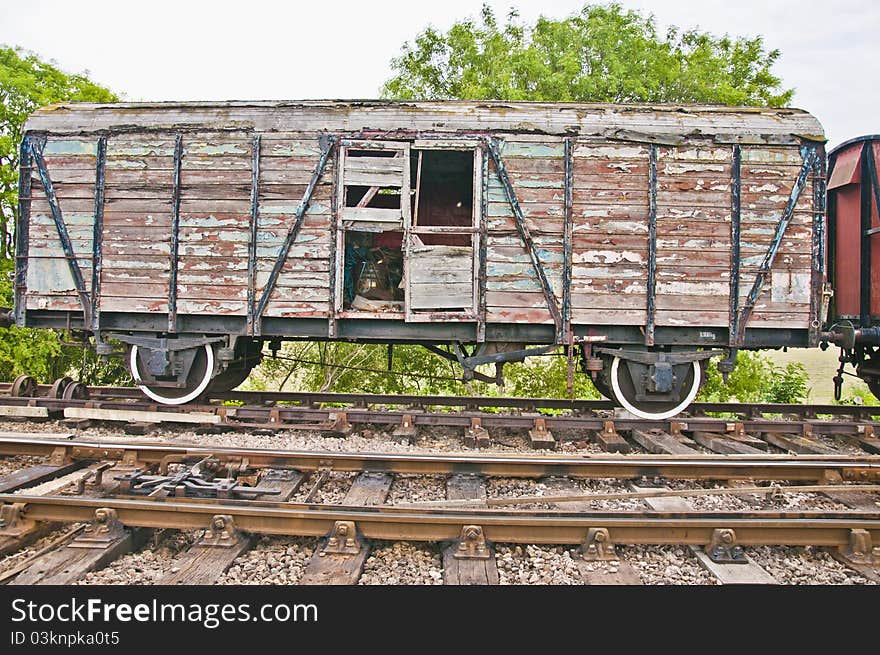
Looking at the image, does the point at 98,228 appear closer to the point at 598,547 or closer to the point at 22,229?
the point at 22,229

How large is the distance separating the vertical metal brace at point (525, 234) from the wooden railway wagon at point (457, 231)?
2 cm

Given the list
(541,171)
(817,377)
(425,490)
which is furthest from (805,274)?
(817,377)

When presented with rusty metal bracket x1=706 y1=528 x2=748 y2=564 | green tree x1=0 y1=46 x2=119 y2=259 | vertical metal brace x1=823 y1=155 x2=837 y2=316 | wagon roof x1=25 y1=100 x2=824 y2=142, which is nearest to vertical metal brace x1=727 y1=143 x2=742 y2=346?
wagon roof x1=25 y1=100 x2=824 y2=142

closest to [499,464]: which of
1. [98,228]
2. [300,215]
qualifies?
[300,215]

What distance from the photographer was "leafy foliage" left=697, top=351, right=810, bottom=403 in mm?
11461

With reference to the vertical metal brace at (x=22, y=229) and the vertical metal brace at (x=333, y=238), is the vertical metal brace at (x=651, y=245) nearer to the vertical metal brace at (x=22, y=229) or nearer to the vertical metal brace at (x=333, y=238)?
the vertical metal brace at (x=333, y=238)

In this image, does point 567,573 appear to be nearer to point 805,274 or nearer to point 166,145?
point 805,274

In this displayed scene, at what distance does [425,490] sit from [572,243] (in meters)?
3.61

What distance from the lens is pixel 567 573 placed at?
10.9 ft

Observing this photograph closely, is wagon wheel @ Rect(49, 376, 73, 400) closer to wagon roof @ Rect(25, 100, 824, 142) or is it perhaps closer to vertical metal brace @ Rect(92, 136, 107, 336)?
vertical metal brace @ Rect(92, 136, 107, 336)

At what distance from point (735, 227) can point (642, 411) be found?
2.52 meters

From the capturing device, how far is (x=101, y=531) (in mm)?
3561

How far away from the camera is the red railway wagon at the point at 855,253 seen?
6945 mm
